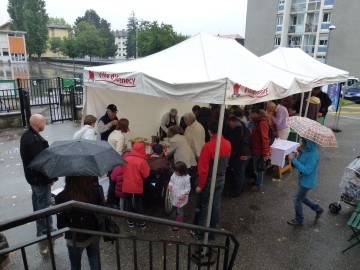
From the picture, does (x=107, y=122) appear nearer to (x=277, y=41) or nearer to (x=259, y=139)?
(x=259, y=139)

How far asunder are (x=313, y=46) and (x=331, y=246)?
1554 inches

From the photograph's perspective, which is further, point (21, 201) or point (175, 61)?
point (21, 201)

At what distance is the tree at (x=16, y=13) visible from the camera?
72188 millimetres

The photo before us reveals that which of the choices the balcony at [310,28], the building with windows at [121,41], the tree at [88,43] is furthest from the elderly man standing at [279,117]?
the building with windows at [121,41]

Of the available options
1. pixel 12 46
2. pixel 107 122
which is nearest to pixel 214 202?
pixel 107 122

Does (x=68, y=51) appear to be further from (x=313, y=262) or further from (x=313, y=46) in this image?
(x=313, y=262)

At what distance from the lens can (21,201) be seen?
17.9 feet

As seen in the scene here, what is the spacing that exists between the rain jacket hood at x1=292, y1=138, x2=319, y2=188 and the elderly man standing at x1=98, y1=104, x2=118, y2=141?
12.2 feet

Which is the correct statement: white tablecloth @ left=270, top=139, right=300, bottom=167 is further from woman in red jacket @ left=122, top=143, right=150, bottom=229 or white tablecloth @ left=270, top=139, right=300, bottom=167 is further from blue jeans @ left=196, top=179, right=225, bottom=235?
woman in red jacket @ left=122, top=143, right=150, bottom=229

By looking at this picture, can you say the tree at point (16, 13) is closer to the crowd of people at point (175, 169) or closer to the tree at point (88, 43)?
the tree at point (88, 43)

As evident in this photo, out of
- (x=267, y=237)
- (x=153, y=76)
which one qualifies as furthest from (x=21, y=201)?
(x=267, y=237)

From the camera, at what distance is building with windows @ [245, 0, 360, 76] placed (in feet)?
103

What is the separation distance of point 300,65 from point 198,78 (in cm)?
598

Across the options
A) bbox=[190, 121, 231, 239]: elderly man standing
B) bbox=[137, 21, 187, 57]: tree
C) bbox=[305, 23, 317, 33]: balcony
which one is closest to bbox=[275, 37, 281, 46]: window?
bbox=[305, 23, 317, 33]: balcony
